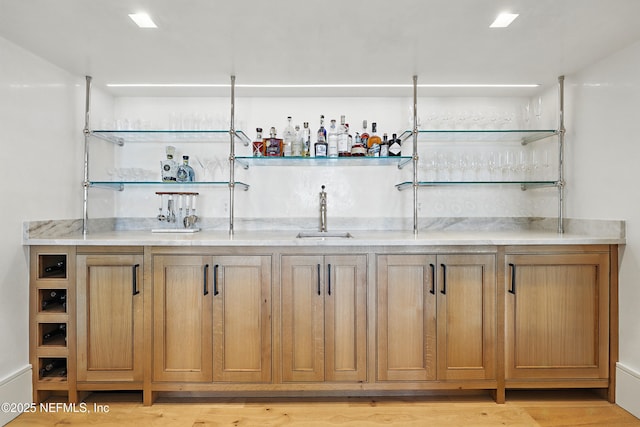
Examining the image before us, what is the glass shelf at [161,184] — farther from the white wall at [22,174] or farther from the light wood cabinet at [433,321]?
the light wood cabinet at [433,321]

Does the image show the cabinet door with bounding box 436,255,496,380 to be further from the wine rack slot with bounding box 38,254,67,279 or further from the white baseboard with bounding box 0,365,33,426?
the white baseboard with bounding box 0,365,33,426

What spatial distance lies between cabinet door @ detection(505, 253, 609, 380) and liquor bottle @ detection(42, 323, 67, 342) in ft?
9.12

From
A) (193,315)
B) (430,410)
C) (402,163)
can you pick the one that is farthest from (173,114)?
(430,410)

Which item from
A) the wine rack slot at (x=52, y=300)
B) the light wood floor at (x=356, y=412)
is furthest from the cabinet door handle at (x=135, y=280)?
the light wood floor at (x=356, y=412)

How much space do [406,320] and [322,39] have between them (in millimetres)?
1704

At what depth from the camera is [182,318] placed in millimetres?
2281

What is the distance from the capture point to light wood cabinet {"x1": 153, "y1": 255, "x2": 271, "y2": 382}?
2.27m

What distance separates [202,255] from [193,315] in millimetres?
363

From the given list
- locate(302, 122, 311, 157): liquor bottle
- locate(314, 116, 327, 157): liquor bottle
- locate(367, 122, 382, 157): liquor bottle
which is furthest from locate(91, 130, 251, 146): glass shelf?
locate(367, 122, 382, 157): liquor bottle

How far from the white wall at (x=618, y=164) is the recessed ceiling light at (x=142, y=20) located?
2.71 metres

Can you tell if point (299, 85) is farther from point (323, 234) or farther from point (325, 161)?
point (323, 234)

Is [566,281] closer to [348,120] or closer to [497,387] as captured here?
[497,387]

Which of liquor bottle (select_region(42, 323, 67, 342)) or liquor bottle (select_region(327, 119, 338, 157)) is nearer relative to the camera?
liquor bottle (select_region(42, 323, 67, 342))

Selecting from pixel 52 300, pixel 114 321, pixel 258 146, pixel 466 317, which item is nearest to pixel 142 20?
pixel 258 146
